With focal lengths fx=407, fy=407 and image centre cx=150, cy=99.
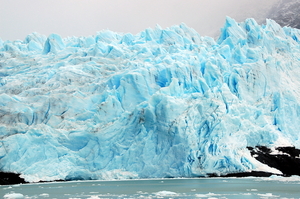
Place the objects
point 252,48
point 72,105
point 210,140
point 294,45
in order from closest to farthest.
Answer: point 210,140, point 72,105, point 252,48, point 294,45

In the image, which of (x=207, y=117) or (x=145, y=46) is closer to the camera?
(x=207, y=117)

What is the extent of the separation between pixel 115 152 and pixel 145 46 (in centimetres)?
1500

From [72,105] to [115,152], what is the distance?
637cm

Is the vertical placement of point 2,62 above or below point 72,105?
above

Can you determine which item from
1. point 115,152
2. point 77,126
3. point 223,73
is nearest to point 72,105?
point 77,126

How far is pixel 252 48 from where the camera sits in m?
35.7

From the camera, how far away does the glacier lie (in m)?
26.8

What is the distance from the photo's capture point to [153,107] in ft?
92.8

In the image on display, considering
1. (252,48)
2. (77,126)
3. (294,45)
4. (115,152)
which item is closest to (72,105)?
(77,126)

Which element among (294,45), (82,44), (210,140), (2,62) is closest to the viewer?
(210,140)

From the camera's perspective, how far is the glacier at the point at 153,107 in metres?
Answer: 26.8

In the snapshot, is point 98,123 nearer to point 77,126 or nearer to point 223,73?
point 77,126

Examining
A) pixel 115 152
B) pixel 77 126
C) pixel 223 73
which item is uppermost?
pixel 223 73

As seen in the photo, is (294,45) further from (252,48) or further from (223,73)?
(223,73)
